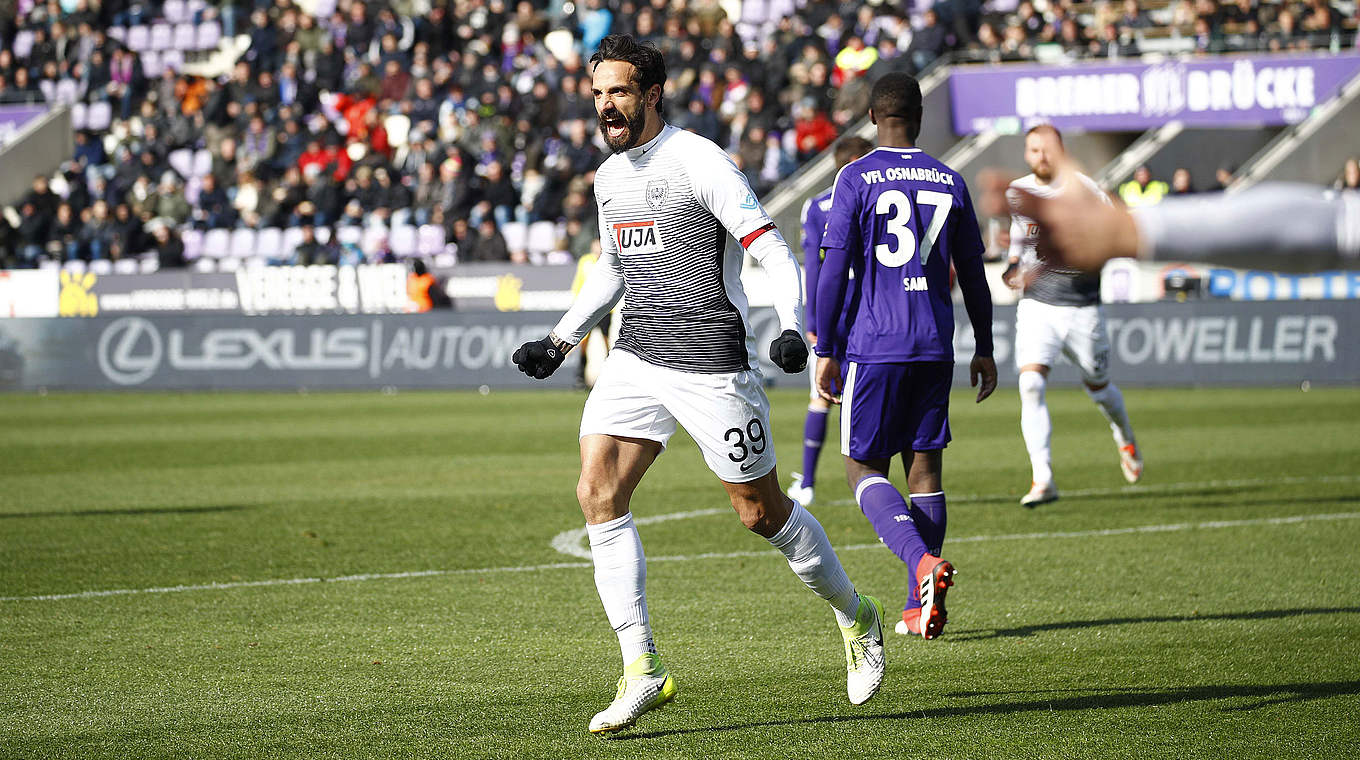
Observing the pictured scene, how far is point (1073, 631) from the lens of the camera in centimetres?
638

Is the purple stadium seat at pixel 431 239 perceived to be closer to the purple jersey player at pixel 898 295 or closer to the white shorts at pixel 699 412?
the purple jersey player at pixel 898 295

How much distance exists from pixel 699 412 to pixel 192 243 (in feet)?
86.5

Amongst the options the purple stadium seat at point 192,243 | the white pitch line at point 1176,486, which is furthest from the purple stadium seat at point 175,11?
the white pitch line at point 1176,486

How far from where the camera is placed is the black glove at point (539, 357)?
17.3ft

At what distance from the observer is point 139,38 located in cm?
3531

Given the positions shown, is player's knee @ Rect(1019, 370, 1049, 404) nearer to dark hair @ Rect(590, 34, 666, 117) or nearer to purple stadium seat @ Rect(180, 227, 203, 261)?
dark hair @ Rect(590, 34, 666, 117)

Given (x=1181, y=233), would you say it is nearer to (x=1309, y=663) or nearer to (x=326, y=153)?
(x=1309, y=663)

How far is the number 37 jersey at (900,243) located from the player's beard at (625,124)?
133 centimetres

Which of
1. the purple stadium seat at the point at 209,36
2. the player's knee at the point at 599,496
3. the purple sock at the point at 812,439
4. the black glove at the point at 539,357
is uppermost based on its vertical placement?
the purple stadium seat at the point at 209,36

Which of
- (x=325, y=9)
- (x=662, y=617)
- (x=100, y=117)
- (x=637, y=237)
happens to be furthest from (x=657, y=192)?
(x=100, y=117)

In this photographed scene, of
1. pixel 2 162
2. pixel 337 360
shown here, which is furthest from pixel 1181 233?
pixel 2 162

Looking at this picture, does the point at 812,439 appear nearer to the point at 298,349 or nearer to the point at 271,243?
the point at 298,349

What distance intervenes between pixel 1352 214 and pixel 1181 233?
0.26 m

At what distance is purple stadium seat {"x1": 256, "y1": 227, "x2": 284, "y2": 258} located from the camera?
28.7m
